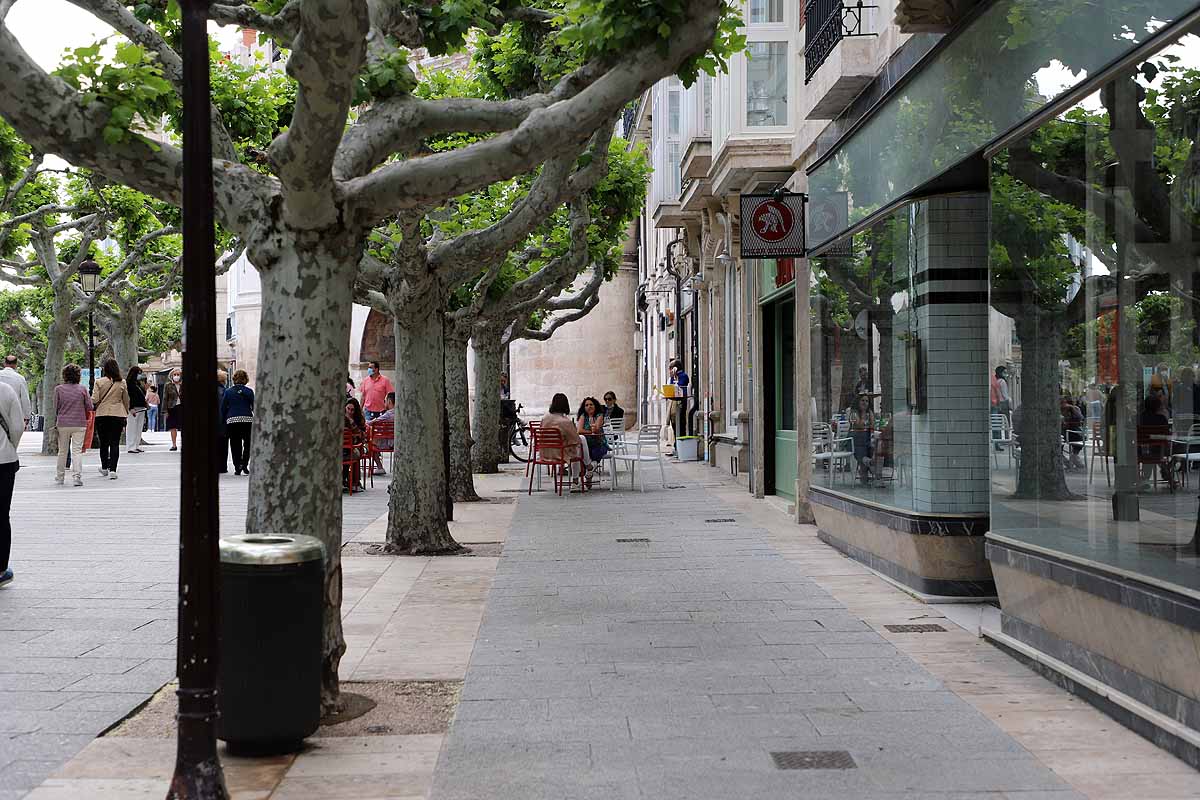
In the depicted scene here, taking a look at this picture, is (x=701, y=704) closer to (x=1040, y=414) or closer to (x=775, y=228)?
(x=1040, y=414)

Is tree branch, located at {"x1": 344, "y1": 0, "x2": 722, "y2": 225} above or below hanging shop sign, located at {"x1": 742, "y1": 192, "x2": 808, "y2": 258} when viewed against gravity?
below

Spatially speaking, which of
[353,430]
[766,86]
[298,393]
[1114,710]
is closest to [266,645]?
[298,393]

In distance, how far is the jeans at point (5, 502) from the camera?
9648mm

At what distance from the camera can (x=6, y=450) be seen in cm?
962

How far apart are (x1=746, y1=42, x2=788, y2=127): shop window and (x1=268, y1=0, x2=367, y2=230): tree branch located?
35.4 feet

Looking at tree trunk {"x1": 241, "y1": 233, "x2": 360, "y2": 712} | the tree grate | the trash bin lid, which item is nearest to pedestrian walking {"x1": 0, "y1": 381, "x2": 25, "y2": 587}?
tree trunk {"x1": 241, "y1": 233, "x2": 360, "y2": 712}

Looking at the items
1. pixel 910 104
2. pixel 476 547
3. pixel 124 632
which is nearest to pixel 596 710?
pixel 124 632

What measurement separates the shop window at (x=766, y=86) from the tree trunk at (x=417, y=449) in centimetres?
567

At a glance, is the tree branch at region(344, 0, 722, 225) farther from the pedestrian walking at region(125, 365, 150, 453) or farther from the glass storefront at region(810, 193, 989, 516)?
the pedestrian walking at region(125, 365, 150, 453)

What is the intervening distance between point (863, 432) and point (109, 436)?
49.9 feet

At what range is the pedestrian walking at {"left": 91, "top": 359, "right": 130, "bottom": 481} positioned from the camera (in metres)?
21.9

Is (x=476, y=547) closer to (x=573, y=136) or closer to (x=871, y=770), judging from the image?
(x=573, y=136)

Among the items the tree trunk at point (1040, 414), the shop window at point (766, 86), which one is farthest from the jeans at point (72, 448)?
the tree trunk at point (1040, 414)

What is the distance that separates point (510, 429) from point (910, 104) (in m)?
21.5
